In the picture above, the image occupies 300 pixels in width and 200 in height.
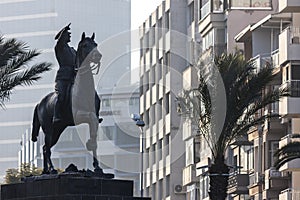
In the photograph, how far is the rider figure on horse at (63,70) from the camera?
40.5 m

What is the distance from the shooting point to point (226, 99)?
182 feet

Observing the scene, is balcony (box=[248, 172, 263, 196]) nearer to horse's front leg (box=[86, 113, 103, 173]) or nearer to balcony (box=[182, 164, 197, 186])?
balcony (box=[182, 164, 197, 186])

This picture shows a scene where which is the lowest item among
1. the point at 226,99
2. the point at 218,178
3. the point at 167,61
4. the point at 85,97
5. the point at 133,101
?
the point at 218,178

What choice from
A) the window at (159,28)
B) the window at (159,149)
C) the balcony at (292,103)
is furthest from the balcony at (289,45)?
the window at (159,28)

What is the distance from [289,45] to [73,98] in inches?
1145

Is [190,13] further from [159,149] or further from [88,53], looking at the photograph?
[88,53]

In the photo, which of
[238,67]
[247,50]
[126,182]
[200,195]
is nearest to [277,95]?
[238,67]

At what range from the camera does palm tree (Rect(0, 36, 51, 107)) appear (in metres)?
54.5

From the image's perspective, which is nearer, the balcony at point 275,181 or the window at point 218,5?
the balcony at point 275,181

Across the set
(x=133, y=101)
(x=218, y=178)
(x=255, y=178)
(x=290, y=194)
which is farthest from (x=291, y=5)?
(x=133, y=101)

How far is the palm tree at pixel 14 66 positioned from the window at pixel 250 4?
25574mm

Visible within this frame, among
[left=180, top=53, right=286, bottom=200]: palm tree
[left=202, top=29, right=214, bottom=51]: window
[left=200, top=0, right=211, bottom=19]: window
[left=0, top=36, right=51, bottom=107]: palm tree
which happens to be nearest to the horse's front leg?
[left=0, top=36, right=51, bottom=107]: palm tree

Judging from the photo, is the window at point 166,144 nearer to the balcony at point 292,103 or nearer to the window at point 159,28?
the window at point 159,28

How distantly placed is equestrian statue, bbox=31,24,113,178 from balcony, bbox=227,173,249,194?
3660 centimetres
